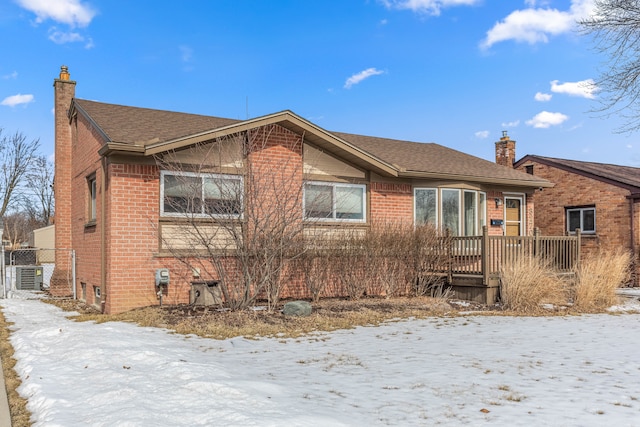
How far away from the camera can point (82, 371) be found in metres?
6.21

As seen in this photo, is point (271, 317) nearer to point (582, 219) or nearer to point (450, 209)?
point (450, 209)

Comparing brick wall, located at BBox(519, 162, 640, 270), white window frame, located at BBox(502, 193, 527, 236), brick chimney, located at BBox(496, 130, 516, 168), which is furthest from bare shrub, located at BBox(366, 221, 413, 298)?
brick chimney, located at BBox(496, 130, 516, 168)

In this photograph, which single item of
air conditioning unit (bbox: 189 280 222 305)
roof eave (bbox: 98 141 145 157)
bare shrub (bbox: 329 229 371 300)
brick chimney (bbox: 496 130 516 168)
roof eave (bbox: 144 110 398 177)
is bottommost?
air conditioning unit (bbox: 189 280 222 305)

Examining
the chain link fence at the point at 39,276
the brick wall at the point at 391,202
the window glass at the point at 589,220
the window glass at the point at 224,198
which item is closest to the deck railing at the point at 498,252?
the brick wall at the point at 391,202

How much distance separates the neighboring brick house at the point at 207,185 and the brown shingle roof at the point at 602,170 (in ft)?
11.8

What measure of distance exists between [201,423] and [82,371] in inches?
101

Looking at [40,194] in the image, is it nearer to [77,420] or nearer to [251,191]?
[251,191]

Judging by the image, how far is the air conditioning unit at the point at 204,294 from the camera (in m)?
11.5

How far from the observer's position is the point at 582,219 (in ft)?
67.9

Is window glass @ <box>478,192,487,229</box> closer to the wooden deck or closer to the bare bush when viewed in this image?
the wooden deck

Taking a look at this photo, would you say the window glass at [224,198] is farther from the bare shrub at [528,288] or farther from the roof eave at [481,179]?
the bare shrub at [528,288]

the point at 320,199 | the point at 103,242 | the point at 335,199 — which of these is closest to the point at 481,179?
the point at 335,199

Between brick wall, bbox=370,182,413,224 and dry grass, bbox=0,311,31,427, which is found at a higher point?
brick wall, bbox=370,182,413,224

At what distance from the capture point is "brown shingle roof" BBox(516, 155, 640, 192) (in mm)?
19219
